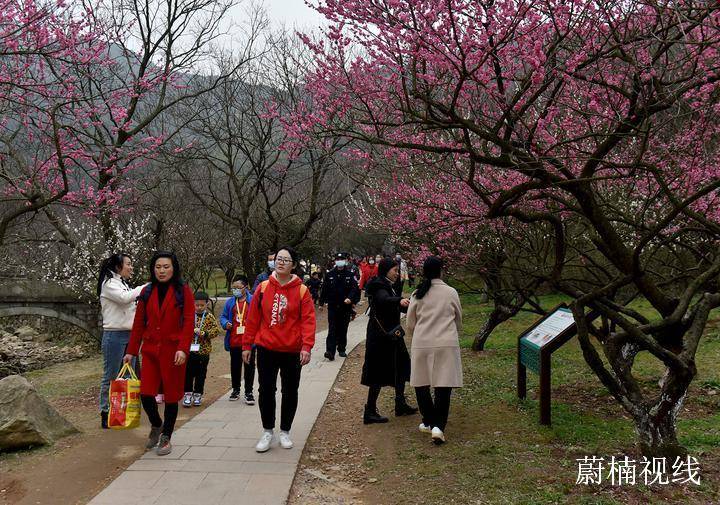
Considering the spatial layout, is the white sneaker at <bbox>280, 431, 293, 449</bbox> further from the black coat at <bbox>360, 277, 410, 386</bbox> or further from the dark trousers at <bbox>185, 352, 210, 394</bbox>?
the dark trousers at <bbox>185, 352, 210, 394</bbox>

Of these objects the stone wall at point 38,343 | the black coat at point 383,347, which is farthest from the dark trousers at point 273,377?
the stone wall at point 38,343

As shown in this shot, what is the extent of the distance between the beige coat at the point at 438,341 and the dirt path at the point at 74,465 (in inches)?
106

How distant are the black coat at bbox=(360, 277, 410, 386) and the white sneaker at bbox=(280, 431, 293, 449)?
3.83ft

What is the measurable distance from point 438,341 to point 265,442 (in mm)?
1796

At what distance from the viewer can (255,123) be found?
21.4 meters

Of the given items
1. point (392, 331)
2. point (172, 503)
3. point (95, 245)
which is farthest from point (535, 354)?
point (95, 245)

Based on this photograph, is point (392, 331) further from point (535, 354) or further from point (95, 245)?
→ point (95, 245)

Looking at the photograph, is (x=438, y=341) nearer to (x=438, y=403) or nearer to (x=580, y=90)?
(x=438, y=403)

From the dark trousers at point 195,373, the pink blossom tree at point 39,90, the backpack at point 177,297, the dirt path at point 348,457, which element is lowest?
the dirt path at point 348,457

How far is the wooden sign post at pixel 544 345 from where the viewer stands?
5.56m

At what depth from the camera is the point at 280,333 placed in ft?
16.5

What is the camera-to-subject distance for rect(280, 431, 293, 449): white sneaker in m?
5.21

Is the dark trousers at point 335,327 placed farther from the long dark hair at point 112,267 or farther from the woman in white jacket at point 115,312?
the long dark hair at point 112,267

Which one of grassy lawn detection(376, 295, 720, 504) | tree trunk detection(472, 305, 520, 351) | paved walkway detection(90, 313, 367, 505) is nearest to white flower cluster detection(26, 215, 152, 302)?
tree trunk detection(472, 305, 520, 351)
